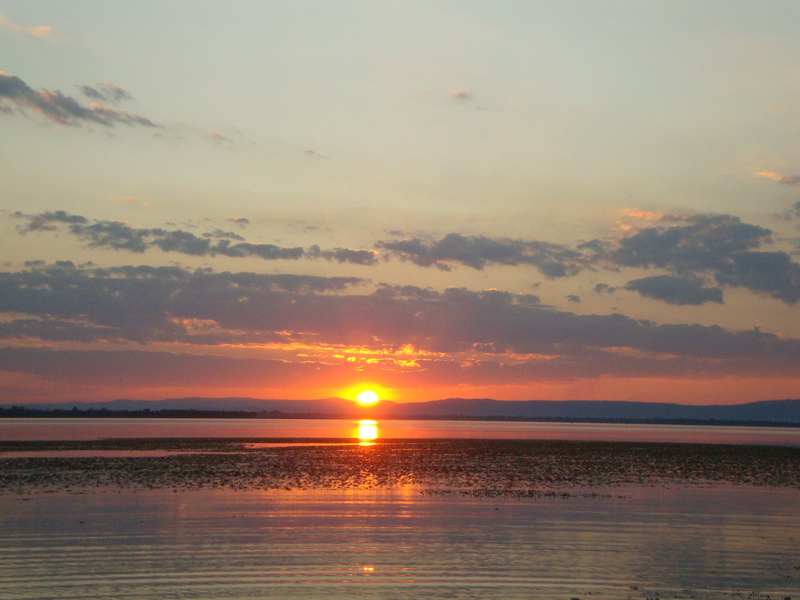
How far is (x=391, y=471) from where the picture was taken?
49469 mm

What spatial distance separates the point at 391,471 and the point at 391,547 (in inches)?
1028

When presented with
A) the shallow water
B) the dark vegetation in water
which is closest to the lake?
the shallow water

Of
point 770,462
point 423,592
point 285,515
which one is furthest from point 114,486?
point 770,462

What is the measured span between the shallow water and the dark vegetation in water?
15.4 ft

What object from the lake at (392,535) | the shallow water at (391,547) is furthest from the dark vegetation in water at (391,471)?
the shallow water at (391,547)

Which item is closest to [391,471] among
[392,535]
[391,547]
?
[392,535]

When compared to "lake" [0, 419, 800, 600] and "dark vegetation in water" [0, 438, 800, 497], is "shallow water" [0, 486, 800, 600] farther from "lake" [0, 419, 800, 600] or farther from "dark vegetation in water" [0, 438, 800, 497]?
"dark vegetation in water" [0, 438, 800, 497]

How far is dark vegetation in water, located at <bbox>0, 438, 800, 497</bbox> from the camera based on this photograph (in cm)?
4041

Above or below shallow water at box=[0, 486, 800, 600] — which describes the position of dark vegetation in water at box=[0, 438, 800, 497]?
below

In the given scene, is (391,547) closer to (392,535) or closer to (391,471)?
(392,535)

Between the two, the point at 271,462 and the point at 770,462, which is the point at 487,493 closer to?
the point at 271,462

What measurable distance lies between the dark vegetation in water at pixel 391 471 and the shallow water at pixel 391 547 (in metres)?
4.71

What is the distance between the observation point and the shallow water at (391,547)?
1836 cm

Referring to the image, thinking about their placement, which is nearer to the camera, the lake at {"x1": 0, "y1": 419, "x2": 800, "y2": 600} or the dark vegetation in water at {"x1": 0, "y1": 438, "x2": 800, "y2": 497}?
the lake at {"x1": 0, "y1": 419, "x2": 800, "y2": 600}
